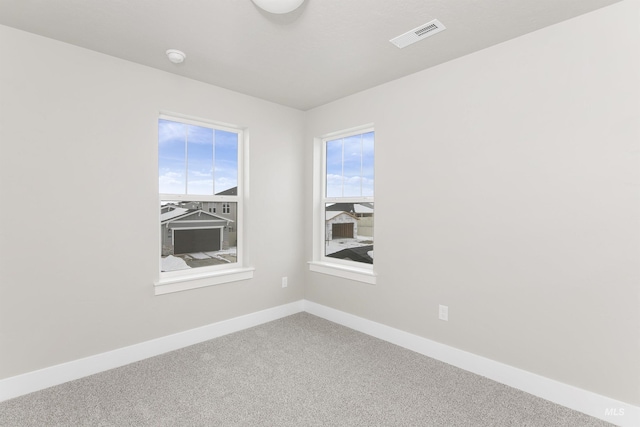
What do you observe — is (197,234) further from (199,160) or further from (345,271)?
(345,271)

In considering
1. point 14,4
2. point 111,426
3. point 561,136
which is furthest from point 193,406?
point 561,136

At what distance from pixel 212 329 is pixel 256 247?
37.6 inches

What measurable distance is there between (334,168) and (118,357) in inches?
112

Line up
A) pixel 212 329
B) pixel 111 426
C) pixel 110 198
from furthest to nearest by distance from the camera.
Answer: pixel 212 329 < pixel 110 198 < pixel 111 426

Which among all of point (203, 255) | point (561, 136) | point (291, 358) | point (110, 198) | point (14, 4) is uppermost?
point (14, 4)

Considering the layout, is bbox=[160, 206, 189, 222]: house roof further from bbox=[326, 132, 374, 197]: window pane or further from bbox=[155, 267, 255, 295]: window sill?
bbox=[326, 132, 374, 197]: window pane

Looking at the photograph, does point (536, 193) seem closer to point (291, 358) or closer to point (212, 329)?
point (291, 358)

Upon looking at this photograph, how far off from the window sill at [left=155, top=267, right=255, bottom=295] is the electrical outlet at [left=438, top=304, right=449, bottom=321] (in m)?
1.97

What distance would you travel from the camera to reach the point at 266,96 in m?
3.42

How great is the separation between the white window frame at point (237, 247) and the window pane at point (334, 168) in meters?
1.03

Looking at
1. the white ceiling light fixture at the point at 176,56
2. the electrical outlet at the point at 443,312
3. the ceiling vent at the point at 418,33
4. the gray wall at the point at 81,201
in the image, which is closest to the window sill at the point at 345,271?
the electrical outlet at the point at 443,312

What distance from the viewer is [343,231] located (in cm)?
373

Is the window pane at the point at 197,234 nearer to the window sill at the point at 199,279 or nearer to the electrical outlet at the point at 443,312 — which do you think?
the window sill at the point at 199,279

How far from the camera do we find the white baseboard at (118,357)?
2152 mm
